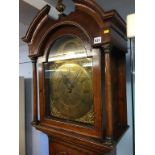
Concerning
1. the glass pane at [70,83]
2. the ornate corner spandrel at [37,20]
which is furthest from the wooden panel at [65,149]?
the ornate corner spandrel at [37,20]

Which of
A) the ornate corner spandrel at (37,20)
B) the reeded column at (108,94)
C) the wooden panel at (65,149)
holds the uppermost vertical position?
the ornate corner spandrel at (37,20)

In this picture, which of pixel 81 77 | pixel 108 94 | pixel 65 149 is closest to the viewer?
pixel 108 94

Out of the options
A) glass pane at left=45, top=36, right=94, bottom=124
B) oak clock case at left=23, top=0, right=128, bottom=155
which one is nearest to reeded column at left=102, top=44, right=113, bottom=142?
oak clock case at left=23, top=0, right=128, bottom=155

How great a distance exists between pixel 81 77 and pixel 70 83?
95 mm

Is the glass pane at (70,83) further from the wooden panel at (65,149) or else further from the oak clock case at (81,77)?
the wooden panel at (65,149)

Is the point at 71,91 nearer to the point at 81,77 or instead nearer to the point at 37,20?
the point at 81,77

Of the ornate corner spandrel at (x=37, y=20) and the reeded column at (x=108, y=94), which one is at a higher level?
the ornate corner spandrel at (x=37, y=20)

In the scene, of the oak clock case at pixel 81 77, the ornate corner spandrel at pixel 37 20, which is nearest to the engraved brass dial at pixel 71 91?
the oak clock case at pixel 81 77

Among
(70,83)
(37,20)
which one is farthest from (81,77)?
(37,20)

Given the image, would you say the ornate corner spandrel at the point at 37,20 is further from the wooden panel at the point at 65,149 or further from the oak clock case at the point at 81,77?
the wooden panel at the point at 65,149

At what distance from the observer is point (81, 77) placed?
1.00 meters

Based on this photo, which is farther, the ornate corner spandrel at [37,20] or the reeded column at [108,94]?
the ornate corner spandrel at [37,20]

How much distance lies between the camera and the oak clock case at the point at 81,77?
0.88m

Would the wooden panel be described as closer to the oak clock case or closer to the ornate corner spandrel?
the oak clock case
